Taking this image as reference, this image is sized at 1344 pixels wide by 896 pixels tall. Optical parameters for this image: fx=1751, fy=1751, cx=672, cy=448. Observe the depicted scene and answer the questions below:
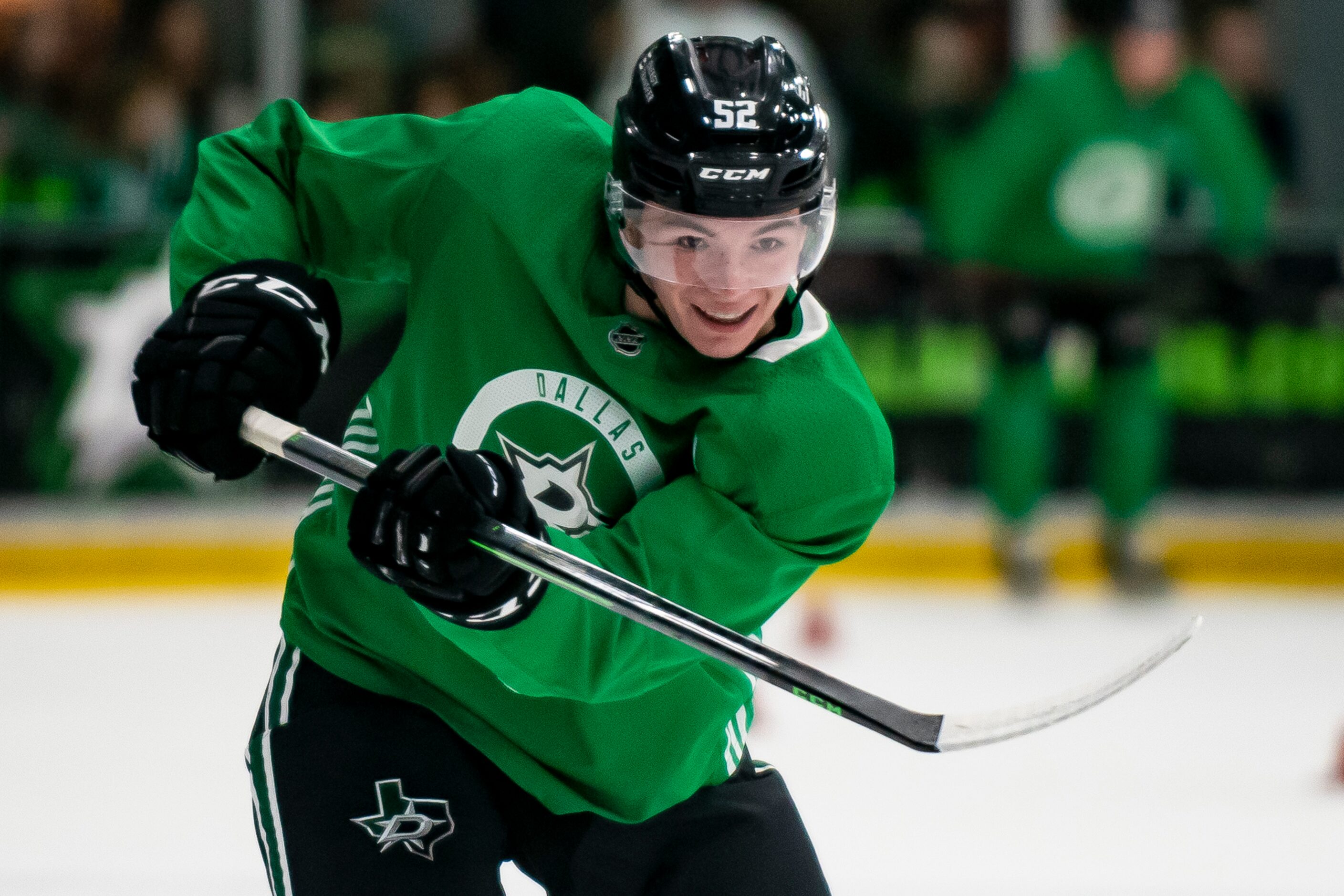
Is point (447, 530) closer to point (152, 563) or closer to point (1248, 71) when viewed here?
point (152, 563)

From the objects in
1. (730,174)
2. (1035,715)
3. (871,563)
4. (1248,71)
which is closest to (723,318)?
(730,174)

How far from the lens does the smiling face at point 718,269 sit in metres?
1.49

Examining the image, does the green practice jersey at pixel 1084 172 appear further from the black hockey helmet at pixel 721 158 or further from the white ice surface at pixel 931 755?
the black hockey helmet at pixel 721 158

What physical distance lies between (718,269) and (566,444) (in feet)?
0.70

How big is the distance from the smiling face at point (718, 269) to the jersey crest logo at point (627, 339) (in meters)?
0.04

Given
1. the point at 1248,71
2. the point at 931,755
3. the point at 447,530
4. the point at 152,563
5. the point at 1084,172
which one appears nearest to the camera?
the point at 447,530

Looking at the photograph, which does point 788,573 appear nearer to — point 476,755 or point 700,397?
point 700,397

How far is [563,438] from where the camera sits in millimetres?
1559

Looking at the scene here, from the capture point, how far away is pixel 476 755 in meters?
1.63

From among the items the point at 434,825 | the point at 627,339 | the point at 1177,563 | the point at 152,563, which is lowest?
the point at 1177,563

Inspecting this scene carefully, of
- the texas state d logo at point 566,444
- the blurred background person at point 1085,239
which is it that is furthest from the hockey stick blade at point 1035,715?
the blurred background person at point 1085,239

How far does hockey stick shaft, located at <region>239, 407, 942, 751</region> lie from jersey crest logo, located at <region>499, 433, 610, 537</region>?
0.16 metres

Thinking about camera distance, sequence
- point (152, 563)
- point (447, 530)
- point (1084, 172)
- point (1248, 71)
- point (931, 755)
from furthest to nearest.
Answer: point (1248, 71) → point (152, 563) → point (1084, 172) → point (931, 755) → point (447, 530)

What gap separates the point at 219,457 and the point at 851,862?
5.13ft
